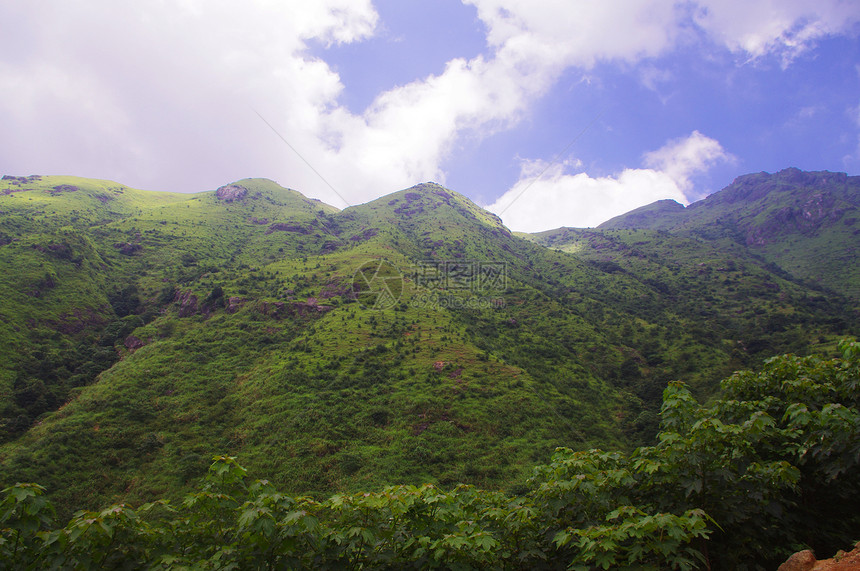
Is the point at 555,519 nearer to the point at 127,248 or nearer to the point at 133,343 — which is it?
the point at 133,343

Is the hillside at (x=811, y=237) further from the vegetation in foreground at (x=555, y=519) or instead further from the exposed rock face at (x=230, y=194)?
the exposed rock face at (x=230, y=194)

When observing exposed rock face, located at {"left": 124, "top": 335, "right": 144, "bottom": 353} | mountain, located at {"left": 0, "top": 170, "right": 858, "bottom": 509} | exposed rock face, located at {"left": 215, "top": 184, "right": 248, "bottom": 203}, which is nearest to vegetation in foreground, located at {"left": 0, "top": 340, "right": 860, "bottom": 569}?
mountain, located at {"left": 0, "top": 170, "right": 858, "bottom": 509}

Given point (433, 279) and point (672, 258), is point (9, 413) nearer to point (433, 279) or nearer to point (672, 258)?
point (433, 279)

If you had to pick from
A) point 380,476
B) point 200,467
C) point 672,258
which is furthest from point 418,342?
point 672,258

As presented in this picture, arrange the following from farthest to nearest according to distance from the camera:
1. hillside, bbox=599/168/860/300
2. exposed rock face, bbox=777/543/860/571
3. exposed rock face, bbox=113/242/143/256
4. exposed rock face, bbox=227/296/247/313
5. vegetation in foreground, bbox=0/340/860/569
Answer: hillside, bbox=599/168/860/300 < exposed rock face, bbox=113/242/143/256 < exposed rock face, bbox=227/296/247/313 < vegetation in foreground, bbox=0/340/860/569 < exposed rock face, bbox=777/543/860/571

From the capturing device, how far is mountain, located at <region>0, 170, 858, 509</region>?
1362 inches

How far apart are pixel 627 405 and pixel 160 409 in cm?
6566

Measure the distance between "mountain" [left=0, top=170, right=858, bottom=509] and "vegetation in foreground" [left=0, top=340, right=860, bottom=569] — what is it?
27.8 m

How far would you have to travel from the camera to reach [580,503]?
21.5 ft

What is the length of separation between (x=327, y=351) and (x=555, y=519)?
172 feet

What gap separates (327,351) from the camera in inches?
2159

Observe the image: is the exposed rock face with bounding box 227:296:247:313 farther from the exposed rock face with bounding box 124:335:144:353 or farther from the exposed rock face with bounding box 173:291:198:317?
the exposed rock face with bounding box 124:335:144:353

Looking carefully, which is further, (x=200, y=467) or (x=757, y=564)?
(x=200, y=467)

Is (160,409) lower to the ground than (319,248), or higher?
lower
